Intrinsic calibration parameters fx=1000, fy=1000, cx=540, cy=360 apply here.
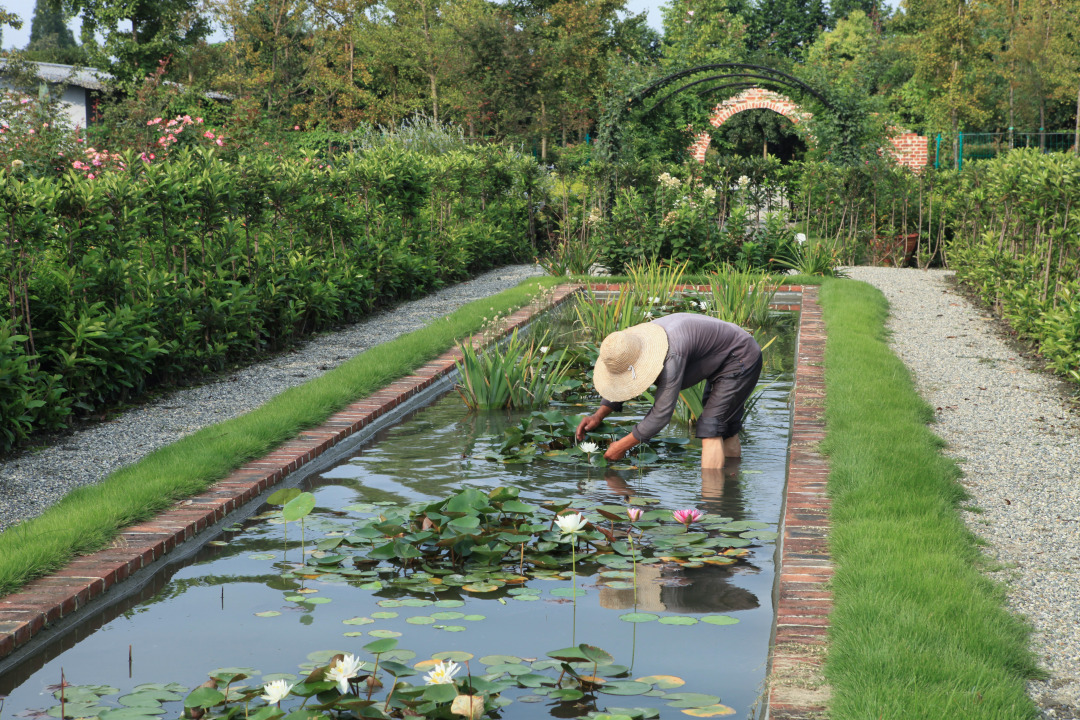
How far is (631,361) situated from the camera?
4750 mm

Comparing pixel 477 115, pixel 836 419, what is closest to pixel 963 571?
pixel 836 419

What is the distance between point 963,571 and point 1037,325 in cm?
491

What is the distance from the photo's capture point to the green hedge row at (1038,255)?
6805 millimetres

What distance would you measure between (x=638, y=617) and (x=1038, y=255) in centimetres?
680

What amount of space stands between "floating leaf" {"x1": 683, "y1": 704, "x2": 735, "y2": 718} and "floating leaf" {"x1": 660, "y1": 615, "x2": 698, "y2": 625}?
1.83ft

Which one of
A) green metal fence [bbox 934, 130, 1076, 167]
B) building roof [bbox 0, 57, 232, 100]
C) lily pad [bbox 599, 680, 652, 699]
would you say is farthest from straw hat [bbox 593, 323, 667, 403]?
green metal fence [bbox 934, 130, 1076, 167]

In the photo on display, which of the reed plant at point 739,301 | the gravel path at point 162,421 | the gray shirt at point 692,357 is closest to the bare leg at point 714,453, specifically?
the gray shirt at point 692,357

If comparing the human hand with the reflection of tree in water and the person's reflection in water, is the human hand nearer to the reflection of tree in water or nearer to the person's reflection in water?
the person's reflection in water

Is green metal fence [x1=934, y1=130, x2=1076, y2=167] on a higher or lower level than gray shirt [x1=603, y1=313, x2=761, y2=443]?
higher

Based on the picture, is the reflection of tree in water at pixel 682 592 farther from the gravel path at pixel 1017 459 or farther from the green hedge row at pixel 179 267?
the green hedge row at pixel 179 267

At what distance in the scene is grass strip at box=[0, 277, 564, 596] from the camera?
3.60 metres

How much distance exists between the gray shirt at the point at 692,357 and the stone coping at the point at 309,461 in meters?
0.54

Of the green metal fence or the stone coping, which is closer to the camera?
the stone coping

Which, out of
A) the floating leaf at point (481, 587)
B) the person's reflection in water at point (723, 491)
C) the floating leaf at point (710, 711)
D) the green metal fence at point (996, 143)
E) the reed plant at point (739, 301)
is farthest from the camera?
the green metal fence at point (996, 143)
